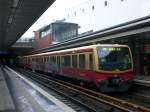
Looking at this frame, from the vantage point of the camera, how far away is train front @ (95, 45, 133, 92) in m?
17.6

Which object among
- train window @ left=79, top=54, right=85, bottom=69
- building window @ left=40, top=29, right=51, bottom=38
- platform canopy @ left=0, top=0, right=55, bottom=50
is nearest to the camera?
platform canopy @ left=0, top=0, right=55, bottom=50

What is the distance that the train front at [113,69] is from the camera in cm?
1756

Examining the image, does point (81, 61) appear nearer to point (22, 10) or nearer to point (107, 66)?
point (107, 66)

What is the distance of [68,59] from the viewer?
2394 cm

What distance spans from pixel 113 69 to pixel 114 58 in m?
0.72

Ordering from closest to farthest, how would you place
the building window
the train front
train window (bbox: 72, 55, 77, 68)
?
the train front → train window (bbox: 72, 55, 77, 68) → the building window

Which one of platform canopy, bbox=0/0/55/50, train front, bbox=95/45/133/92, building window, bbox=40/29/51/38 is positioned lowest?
train front, bbox=95/45/133/92

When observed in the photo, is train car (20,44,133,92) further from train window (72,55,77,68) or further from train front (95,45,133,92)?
train window (72,55,77,68)

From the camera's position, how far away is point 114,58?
18438mm

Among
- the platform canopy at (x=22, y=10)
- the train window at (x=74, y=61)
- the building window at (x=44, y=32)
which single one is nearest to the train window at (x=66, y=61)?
the train window at (x=74, y=61)

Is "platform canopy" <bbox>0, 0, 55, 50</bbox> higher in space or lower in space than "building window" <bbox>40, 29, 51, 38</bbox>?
lower

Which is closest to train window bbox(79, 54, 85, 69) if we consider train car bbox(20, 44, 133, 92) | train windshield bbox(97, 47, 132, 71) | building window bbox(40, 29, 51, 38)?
train car bbox(20, 44, 133, 92)

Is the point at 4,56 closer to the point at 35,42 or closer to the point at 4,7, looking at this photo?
the point at 35,42

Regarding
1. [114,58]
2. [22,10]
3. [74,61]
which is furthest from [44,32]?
[114,58]
